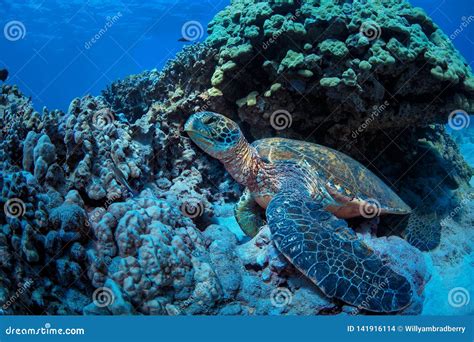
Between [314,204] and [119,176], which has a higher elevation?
[314,204]

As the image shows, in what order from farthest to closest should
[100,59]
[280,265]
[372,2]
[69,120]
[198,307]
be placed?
[100,59], [372,2], [69,120], [280,265], [198,307]

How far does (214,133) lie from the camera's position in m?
2.74

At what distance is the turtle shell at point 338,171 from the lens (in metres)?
2.88

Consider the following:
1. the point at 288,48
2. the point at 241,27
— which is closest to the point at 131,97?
the point at 241,27

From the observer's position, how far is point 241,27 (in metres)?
4.04

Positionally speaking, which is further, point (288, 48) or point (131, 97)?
point (131, 97)

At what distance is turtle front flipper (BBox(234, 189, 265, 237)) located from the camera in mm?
2920

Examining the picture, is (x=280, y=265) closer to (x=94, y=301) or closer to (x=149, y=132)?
(x=94, y=301)

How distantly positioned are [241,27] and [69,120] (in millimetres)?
2608

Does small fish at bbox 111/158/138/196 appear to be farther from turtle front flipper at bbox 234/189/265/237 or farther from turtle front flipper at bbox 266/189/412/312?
turtle front flipper at bbox 266/189/412/312

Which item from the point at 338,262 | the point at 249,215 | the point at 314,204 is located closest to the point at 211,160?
the point at 249,215

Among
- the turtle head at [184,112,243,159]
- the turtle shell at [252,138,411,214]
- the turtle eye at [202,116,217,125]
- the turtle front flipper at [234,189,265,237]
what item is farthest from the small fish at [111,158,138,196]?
the turtle shell at [252,138,411,214]

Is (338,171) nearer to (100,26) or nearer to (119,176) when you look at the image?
(119,176)

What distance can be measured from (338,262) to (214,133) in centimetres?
154
